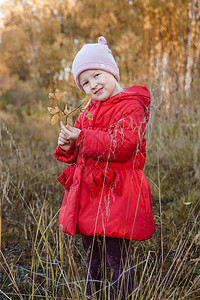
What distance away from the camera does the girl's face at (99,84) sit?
1248 millimetres

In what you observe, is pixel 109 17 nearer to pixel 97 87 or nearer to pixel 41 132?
pixel 41 132

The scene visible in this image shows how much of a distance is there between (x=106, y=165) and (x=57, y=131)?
9.12 feet

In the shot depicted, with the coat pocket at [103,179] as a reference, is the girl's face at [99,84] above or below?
above

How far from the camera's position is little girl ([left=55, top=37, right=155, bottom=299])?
45.9 inches

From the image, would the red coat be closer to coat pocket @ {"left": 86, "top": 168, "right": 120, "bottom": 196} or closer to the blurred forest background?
coat pocket @ {"left": 86, "top": 168, "right": 120, "bottom": 196}

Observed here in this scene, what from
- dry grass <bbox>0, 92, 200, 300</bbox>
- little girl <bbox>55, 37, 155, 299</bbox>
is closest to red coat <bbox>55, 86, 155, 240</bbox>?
little girl <bbox>55, 37, 155, 299</bbox>

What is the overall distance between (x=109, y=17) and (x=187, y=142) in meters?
9.09

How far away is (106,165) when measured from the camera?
1172 millimetres

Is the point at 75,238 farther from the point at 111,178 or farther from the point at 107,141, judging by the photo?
the point at 107,141

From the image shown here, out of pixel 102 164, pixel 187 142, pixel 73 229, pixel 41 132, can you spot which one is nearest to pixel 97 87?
pixel 102 164

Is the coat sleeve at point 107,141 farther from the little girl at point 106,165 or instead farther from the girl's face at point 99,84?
the girl's face at point 99,84

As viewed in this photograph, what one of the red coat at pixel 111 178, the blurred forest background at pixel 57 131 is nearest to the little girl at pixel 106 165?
the red coat at pixel 111 178

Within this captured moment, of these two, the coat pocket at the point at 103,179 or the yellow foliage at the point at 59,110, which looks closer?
the yellow foliage at the point at 59,110

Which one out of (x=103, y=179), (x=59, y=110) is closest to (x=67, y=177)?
(x=103, y=179)
